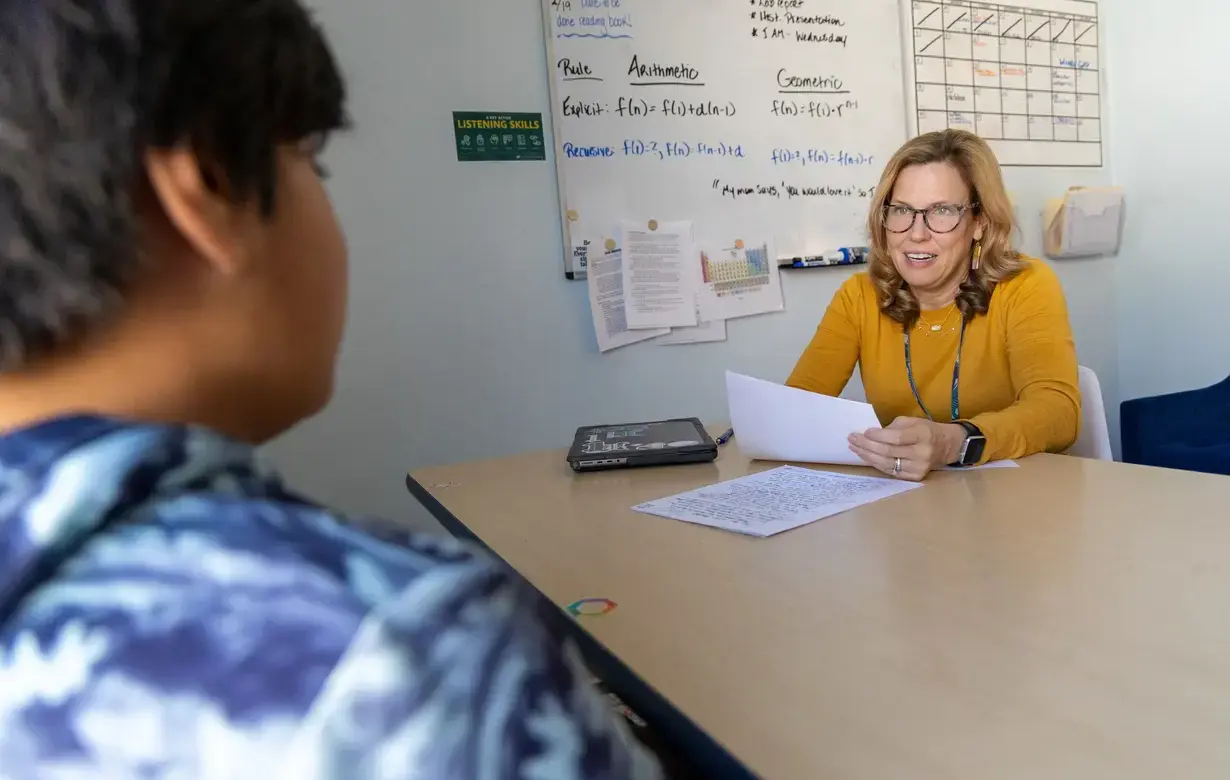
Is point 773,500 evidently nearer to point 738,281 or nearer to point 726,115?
point 738,281

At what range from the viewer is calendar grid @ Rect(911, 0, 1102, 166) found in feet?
8.27

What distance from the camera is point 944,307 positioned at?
1.63 metres

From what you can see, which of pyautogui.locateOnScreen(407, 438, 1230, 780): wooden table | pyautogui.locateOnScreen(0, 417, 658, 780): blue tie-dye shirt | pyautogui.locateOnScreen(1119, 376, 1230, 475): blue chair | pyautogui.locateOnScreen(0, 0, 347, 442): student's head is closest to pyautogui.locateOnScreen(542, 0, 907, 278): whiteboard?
pyautogui.locateOnScreen(1119, 376, 1230, 475): blue chair

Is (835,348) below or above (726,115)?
below

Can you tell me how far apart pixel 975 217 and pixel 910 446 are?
76 cm

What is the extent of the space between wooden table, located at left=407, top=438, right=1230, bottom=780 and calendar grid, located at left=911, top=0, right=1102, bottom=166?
1.90 m

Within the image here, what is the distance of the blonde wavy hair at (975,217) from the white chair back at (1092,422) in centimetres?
23

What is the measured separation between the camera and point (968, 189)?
161 centimetres

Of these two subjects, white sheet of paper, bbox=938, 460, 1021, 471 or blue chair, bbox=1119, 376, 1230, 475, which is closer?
white sheet of paper, bbox=938, 460, 1021, 471

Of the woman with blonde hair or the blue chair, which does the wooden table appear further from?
the blue chair

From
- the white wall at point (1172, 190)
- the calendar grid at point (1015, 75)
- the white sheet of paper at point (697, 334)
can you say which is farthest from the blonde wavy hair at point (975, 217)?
the white wall at point (1172, 190)

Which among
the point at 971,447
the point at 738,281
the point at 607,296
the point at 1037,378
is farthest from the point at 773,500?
the point at 738,281

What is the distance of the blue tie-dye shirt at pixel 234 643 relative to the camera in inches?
10.0

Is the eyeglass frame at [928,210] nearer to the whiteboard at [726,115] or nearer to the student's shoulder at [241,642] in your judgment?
the whiteboard at [726,115]
